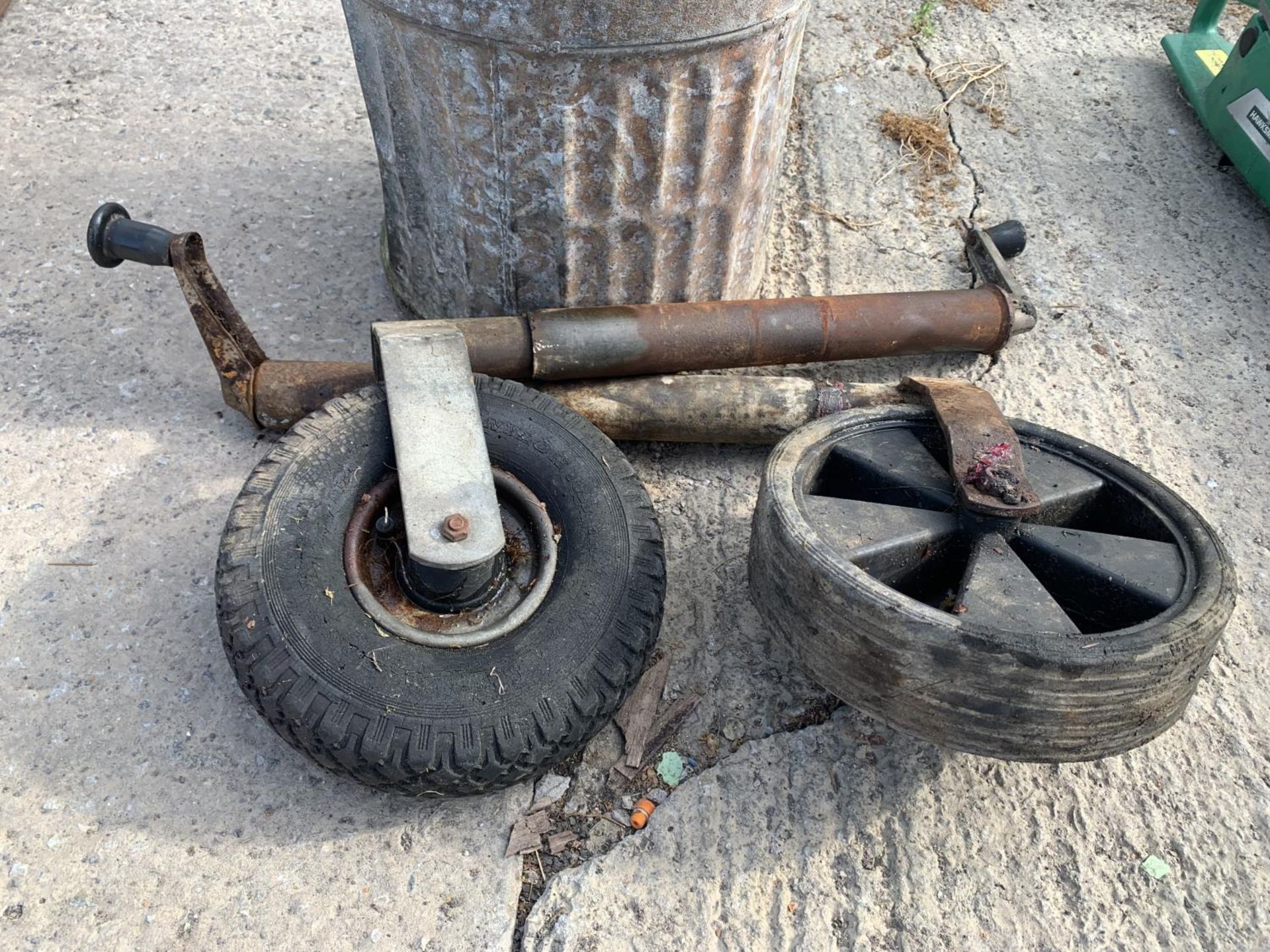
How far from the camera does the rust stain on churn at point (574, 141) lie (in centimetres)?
234

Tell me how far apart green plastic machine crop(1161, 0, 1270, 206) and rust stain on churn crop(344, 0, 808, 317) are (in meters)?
2.24

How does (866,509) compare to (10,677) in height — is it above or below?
above

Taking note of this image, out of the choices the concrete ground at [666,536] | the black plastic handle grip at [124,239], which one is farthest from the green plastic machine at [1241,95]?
the black plastic handle grip at [124,239]

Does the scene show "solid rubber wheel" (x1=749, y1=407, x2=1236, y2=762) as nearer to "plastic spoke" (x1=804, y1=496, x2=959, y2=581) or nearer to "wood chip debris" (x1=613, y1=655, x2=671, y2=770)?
"plastic spoke" (x1=804, y1=496, x2=959, y2=581)

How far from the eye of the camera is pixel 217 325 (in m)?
2.71

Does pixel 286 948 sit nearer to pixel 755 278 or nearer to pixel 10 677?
pixel 10 677

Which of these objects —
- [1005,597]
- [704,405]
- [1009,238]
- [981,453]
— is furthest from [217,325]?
[1009,238]

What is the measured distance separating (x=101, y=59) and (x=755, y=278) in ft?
10.7

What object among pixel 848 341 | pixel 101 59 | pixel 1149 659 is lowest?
pixel 101 59

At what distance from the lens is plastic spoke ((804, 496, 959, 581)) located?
2074mm

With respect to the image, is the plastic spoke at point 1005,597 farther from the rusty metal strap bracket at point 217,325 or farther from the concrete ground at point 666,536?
the rusty metal strap bracket at point 217,325

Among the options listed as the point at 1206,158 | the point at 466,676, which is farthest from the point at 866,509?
the point at 1206,158

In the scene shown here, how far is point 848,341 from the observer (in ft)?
9.65

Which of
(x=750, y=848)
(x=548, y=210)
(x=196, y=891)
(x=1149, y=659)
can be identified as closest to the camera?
(x=1149, y=659)
